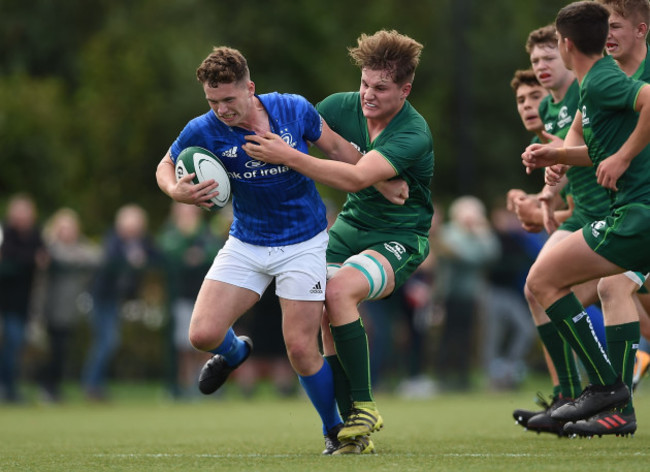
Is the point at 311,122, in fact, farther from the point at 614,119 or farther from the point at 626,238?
the point at 626,238

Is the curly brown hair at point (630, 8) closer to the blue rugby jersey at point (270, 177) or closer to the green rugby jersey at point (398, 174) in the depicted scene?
the green rugby jersey at point (398, 174)

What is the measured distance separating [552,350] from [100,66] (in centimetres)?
1637

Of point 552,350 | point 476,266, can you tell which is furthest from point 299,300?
point 476,266

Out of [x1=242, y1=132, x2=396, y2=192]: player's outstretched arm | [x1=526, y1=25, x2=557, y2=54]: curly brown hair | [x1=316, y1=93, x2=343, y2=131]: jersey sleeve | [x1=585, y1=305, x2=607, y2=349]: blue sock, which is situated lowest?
[x1=585, y1=305, x2=607, y2=349]: blue sock

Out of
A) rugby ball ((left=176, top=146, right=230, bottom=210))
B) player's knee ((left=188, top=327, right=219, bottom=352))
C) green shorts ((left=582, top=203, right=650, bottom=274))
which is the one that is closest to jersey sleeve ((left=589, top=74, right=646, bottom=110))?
green shorts ((left=582, top=203, right=650, bottom=274))

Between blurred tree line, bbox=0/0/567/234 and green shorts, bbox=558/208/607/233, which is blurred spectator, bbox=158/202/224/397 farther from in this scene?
blurred tree line, bbox=0/0/567/234

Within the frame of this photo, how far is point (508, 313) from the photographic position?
13320 mm

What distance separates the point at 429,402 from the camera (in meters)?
11.9

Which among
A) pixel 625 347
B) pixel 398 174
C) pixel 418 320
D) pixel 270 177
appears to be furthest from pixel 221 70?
pixel 418 320

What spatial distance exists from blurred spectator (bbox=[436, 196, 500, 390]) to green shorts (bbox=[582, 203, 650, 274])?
7.12m

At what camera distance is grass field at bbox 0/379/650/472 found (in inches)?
220

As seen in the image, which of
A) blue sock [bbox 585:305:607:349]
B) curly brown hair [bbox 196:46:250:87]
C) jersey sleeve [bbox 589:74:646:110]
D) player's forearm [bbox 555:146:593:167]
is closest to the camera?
jersey sleeve [bbox 589:74:646:110]

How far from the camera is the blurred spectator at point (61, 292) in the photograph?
12586mm

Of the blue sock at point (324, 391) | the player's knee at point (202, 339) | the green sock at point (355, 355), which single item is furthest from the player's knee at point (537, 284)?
the player's knee at point (202, 339)
